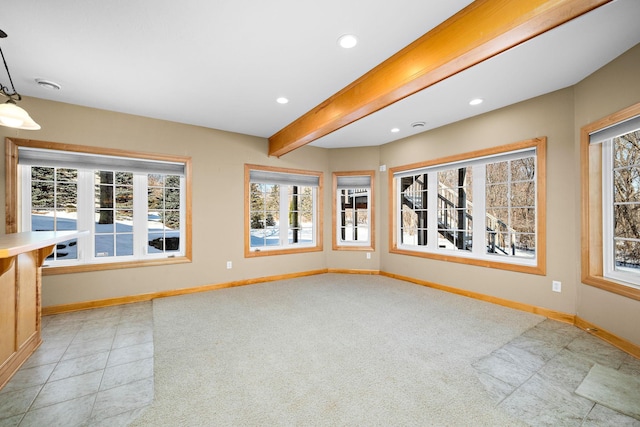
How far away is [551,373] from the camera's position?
82.0 inches

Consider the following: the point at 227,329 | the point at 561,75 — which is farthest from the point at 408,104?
the point at 227,329

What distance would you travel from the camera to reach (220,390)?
6.11 ft

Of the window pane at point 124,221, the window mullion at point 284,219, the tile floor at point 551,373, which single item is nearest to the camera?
the tile floor at point 551,373

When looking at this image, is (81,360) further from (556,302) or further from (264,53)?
(556,302)

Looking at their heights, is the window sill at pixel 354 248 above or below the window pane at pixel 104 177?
below

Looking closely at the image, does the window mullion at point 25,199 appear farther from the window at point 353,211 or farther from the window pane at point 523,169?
the window pane at point 523,169

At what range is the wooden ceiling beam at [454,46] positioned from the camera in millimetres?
1545

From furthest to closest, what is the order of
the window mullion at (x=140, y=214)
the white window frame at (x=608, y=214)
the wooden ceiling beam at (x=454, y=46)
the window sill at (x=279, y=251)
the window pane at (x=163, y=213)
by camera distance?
1. the window sill at (x=279, y=251)
2. the window pane at (x=163, y=213)
3. the window mullion at (x=140, y=214)
4. the white window frame at (x=608, y=214)
5. the wooden ceiling beam at (x=454, y=46)

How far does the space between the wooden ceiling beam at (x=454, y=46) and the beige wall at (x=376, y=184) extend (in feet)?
5.14

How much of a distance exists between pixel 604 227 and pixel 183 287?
5167 millimetres

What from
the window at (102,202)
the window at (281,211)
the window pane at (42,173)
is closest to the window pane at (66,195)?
the window at (102,202)

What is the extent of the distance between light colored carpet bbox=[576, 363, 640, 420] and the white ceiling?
102 inches

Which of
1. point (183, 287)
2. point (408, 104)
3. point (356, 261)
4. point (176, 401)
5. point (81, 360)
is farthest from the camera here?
point (356, 261)

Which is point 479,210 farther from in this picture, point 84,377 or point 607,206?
point 84,377
